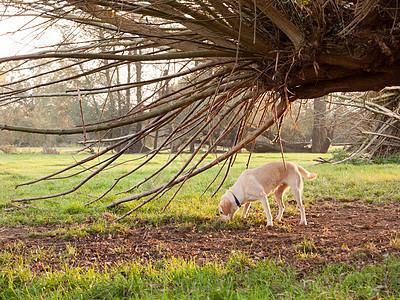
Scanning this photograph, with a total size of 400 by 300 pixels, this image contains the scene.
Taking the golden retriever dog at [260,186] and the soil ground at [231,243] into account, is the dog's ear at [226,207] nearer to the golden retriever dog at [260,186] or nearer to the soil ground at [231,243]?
the golden retriever dog at [260,186]

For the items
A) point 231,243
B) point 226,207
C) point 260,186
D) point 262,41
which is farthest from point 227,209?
point 262,41

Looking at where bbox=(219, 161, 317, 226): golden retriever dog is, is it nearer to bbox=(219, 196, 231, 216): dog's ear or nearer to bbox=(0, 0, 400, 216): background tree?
bbox=(219, 196, 231, 216): dog's ear

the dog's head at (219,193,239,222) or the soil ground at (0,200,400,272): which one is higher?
the dog's head at (219,193,239,222)

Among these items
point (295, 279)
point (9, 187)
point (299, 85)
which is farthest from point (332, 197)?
point (9, 187)

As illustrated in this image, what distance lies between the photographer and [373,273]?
3045 mm

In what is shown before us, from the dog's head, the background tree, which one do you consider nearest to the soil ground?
the dog's head

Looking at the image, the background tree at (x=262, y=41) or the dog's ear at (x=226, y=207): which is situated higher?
the background tree at (x=262, y=41)

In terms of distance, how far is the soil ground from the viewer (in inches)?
147

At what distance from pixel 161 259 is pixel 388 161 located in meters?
12.9

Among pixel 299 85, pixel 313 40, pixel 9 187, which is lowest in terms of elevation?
pixel 9 187

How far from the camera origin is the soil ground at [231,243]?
147 inches

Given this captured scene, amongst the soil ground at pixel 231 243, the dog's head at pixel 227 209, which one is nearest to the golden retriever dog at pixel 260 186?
the dog's head at pixel 227 209

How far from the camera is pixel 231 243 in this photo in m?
4.46

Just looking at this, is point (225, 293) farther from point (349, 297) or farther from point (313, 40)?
point (313, 40)
